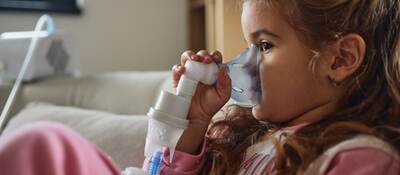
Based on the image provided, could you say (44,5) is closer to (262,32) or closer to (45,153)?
(262,32)

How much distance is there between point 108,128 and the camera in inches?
45.0

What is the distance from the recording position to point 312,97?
76 centimetres

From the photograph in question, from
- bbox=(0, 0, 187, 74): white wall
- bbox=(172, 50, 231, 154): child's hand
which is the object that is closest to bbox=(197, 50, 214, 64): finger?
bbox=(172, 50, 231, 154): child's hand

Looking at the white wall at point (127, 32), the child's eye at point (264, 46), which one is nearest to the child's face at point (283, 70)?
the child's eye at point (264, 46)

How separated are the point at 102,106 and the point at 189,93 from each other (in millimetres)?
675

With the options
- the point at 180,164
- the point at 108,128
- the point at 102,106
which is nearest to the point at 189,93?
the point at 180,164

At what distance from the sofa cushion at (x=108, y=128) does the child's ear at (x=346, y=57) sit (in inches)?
18.3

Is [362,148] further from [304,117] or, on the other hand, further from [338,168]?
[304,117]

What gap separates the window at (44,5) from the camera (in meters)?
1.75

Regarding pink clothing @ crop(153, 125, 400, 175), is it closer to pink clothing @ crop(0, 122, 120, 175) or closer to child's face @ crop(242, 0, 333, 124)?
child's face @ crop(242, 0, 333, 124)

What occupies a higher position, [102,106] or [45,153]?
[45,153]

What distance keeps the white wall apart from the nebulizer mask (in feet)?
3.64

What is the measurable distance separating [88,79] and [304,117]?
2.88 ft

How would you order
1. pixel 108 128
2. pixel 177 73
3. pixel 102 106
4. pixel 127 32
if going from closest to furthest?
1. pixel 177 73
2. pixel 108 128
3. pixel 102 106
4. pixel 127 32
